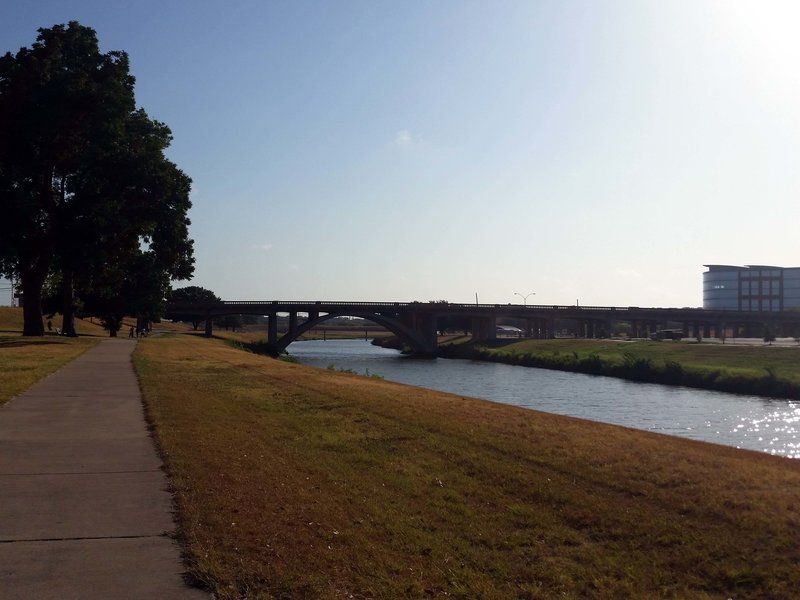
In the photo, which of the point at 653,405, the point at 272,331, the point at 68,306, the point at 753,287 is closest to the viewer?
the point at 653,405

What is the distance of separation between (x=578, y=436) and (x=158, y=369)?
1860 centimetres

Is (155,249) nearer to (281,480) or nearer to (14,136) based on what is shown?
(14,136)

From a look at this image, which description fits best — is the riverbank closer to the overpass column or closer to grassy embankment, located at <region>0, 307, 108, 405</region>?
the overpass column

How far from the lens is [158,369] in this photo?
94.9 feet

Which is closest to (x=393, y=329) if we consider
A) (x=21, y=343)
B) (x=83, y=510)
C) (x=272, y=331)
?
(x=272, y=331)

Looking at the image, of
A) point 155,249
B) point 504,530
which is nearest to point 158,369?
point 504,530

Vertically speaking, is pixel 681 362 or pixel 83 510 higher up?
pixel 83 510

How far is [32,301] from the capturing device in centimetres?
4681

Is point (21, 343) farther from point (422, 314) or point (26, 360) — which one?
point (422, 314)

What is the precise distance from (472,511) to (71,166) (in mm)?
40438

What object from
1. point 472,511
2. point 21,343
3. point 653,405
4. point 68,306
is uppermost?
point 68,306

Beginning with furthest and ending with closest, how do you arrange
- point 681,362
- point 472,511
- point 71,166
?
point 681,362
point 71,166
point 472,511

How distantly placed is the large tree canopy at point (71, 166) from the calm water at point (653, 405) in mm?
19887

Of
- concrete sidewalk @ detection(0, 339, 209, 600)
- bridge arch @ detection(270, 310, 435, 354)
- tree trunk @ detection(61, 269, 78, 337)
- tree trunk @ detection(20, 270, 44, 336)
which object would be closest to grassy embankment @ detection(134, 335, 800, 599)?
concrete sidewalk @ detection(0, 339, 209, 600)
